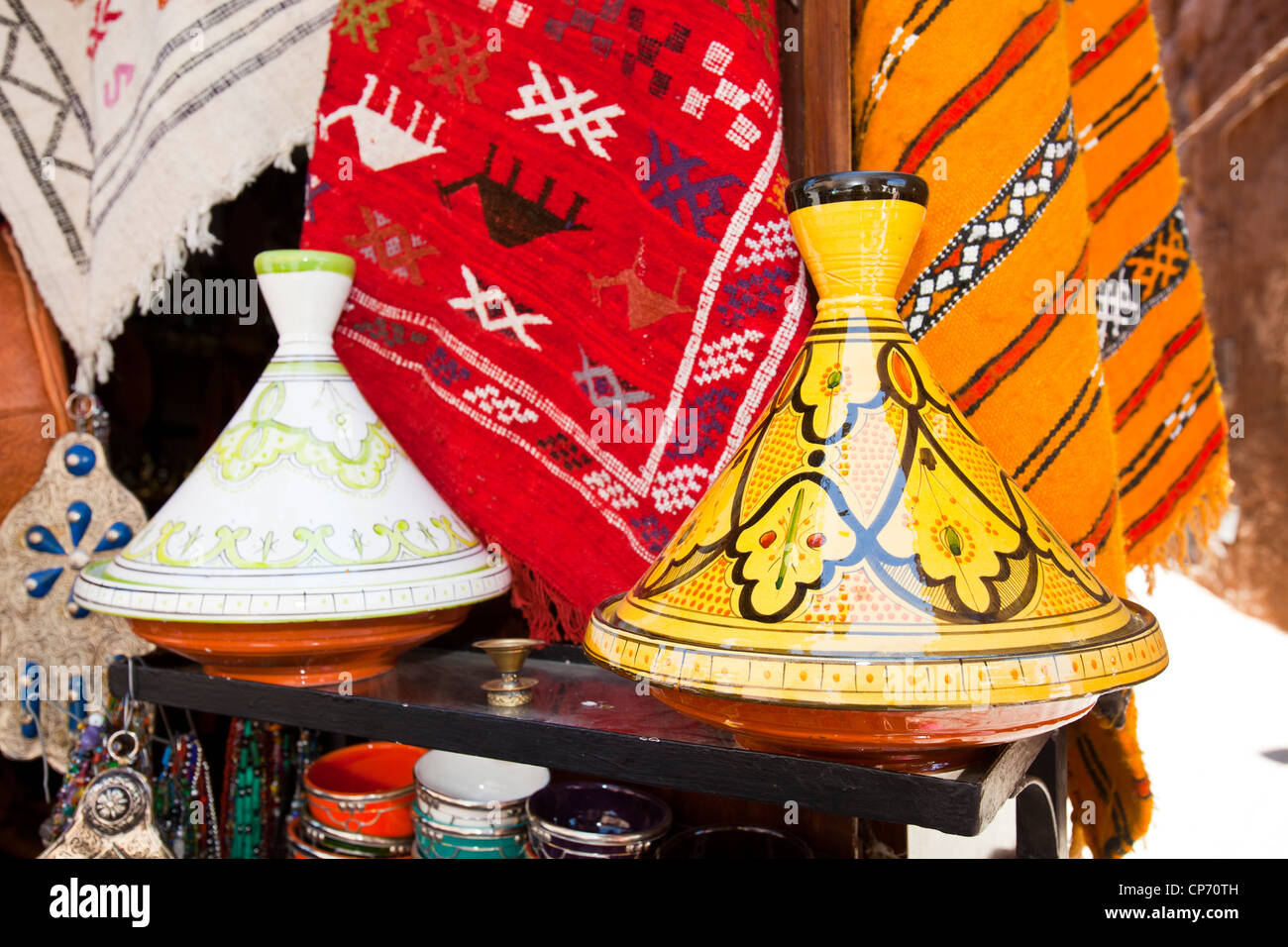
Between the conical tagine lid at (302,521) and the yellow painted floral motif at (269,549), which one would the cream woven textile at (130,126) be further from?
the yellow painted floral motif at (269,549)

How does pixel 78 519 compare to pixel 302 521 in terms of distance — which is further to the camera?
pixel 78 519

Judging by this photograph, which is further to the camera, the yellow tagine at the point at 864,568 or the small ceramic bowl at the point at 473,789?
the small ceramic bowl at the point at 473,789

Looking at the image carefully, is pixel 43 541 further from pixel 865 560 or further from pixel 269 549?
pixel 865 560

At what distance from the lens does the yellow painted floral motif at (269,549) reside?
2.17ft

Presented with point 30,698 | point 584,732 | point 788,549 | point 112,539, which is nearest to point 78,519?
point 112,539

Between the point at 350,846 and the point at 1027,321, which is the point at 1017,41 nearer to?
the point at 1027,321

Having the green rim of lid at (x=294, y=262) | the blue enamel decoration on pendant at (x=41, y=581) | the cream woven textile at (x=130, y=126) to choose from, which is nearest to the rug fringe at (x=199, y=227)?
the cream woven textile at (x=130, y=126)

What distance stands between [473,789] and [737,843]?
27 centimetres

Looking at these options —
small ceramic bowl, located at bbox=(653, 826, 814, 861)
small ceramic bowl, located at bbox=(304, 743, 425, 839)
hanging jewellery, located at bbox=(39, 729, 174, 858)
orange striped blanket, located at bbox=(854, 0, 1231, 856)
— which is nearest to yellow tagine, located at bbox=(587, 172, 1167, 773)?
orange striped blanket, located at bbox=(854, 0, 1231, 856)

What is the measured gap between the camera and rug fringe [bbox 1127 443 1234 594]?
32.0 inches

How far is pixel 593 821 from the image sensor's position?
0.81 meters

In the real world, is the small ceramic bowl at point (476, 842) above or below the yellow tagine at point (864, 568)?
below

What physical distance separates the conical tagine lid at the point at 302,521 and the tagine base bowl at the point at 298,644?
0.02m

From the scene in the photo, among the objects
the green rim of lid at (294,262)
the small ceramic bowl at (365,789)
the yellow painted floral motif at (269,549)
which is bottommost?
the small ceramic bowl at (365,789)
